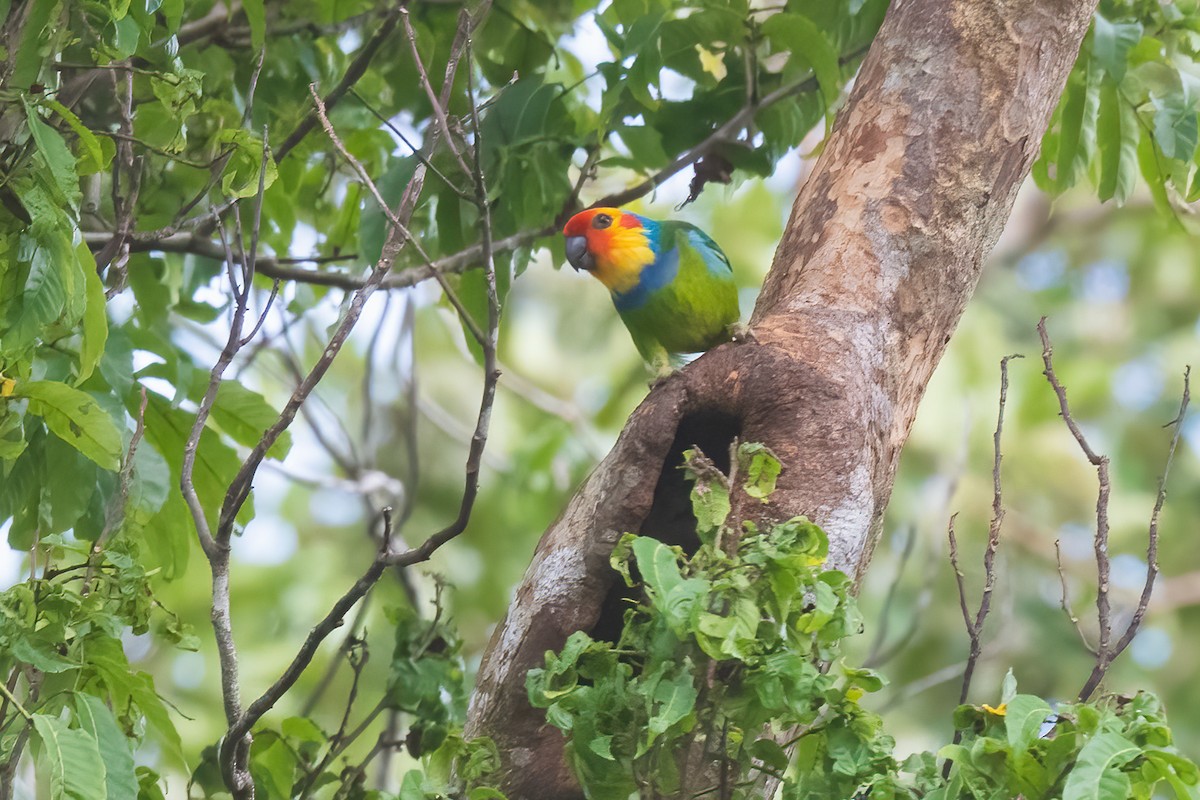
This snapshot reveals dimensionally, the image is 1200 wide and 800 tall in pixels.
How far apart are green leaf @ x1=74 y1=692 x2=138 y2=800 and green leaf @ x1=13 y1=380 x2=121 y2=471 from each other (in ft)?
1.42

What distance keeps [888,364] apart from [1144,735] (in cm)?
100

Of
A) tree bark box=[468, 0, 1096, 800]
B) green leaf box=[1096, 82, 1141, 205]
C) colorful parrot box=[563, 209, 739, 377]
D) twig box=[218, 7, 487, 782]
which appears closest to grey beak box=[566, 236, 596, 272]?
colorful parrot box=[563, 209, 739, 377]

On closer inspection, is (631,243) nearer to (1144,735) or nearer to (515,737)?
(515,737)

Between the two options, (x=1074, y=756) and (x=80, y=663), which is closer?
(x=1074, y=756)

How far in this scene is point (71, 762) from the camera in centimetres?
160

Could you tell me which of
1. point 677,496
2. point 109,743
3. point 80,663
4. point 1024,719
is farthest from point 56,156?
point 1024,719

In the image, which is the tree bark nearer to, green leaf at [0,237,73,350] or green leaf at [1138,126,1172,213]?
green leaf at [1138,126,1172,213]

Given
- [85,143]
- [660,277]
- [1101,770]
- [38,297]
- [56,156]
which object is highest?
[660,277]

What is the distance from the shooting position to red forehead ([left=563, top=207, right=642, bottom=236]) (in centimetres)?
316

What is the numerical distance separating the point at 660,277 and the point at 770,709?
5.06 feet

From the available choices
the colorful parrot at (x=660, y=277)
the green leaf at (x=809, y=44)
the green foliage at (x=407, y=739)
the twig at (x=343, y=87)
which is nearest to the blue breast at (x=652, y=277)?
the colorful parrot at (x=660, y=277)

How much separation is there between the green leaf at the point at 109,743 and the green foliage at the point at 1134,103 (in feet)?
8.11

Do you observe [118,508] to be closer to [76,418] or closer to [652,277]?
[76,418]

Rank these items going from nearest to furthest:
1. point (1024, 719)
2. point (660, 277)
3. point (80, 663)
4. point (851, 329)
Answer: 1. point (1024, 719)
2. point (80, 663)
3. point (851, 329)
4. point (660, 277)
